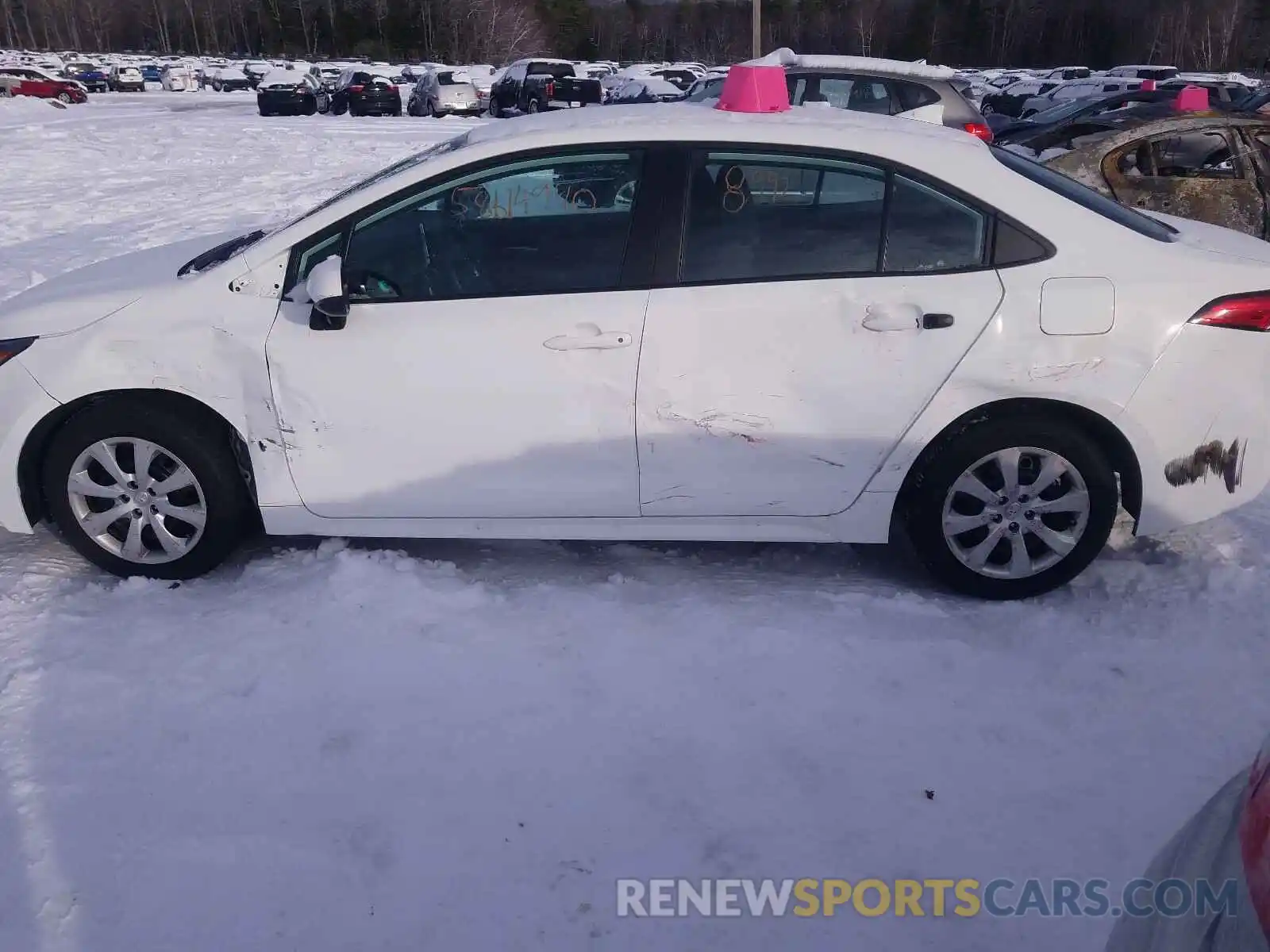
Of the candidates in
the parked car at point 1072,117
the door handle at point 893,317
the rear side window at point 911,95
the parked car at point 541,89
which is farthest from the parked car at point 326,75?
the door handle at point 893,317

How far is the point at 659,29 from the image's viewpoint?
83.2 metres

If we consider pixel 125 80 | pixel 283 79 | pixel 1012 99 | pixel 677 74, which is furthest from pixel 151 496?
pixel 125 80

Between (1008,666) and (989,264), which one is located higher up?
(989,264)

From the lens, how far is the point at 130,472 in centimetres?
380

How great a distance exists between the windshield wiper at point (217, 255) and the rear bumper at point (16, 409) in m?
0.63

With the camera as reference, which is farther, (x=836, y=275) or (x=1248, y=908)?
(x=836, y=275)

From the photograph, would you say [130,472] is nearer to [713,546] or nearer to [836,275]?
[713,546]

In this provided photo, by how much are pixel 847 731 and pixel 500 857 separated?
1.09 m

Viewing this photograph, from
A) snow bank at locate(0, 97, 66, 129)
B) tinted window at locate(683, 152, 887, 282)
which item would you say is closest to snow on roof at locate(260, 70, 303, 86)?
snow bank at locate(0, 97, 66, 129)

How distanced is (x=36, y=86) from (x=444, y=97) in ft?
52.1

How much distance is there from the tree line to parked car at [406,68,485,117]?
3665cm

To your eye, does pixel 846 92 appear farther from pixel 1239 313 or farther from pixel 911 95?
pixel 1239 313

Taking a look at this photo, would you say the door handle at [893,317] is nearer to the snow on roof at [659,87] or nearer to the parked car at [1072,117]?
the parked car at [1072,117]

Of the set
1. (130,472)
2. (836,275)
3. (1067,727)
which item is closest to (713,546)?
(836,275)
